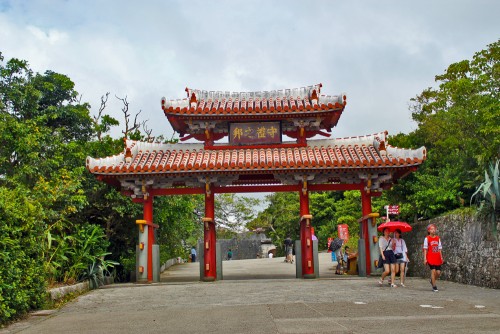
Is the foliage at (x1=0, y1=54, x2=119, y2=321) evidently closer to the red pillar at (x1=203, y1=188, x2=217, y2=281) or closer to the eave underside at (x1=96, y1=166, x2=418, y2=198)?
the eave underside at (x1=96, y1=166, x2=418, y2=198)

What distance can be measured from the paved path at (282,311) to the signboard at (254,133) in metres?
5.57

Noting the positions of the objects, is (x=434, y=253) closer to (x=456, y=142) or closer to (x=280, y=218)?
(x=456, y=142)

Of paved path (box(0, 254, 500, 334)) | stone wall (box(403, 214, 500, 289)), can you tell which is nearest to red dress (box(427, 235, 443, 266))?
paved path (box(0, 254, 500, 334))

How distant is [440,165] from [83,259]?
1483 centimetres

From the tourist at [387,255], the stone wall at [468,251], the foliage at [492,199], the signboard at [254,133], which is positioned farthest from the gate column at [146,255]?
the foliage at [492,199]

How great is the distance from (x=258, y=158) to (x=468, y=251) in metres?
6.58

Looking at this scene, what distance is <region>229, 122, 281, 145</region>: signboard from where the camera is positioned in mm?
17203

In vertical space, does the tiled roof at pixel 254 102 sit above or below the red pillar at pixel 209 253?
above

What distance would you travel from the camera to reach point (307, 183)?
646 inches

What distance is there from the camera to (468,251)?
42.6 ft

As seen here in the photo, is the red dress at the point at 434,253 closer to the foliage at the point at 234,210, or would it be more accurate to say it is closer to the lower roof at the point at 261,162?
the lower roof at the point at 261,162

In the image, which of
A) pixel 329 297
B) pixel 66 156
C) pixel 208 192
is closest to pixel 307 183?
pixel 208 192

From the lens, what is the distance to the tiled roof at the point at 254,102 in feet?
54.8

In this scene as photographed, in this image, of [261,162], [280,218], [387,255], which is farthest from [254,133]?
[280,218]
